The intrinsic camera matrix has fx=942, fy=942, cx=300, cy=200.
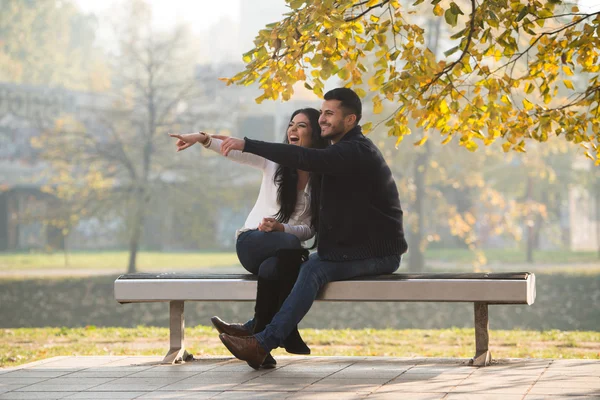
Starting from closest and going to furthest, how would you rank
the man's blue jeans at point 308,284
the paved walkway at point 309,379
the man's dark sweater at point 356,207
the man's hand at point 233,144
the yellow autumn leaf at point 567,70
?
the paved walkway at point 309,379
the man's hand at point 233,144
the man's blue jeans at point 308,284
the man's dark sweater at point 356,207
the yellow autumn leaf at point 567,70

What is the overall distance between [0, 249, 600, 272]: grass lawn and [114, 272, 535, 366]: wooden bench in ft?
101

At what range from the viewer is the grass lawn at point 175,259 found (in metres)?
38.8

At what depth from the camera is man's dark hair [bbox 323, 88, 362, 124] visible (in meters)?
5.66

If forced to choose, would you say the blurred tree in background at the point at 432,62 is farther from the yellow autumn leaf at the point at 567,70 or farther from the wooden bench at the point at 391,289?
the wooden bench at the point at 391,289

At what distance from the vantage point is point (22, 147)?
41875 mm

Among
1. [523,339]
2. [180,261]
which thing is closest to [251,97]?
[180,261]

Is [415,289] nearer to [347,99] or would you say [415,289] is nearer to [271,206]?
[271,206]

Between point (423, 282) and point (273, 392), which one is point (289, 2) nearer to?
point (423, 282)

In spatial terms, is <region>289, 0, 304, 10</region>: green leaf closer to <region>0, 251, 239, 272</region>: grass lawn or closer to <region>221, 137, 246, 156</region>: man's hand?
<region>221, 137, 246, 156</region>: man's hand

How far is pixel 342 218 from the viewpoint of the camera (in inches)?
217

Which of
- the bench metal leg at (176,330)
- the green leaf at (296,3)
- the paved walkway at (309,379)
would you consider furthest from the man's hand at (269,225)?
the green leaf at (296,3)

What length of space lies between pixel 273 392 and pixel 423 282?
1.16m

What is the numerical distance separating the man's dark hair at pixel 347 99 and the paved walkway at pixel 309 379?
1557mm

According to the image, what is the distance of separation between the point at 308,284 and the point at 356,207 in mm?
546
